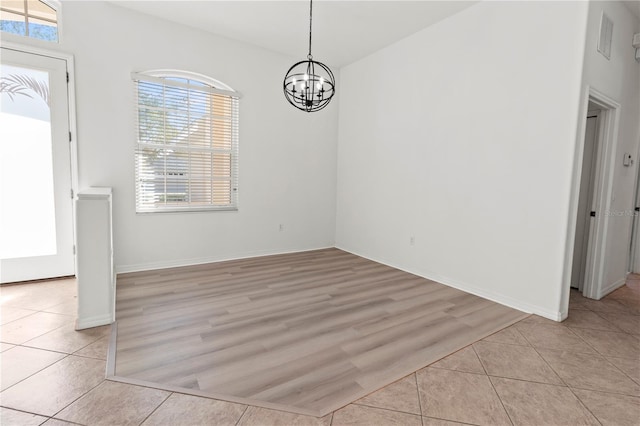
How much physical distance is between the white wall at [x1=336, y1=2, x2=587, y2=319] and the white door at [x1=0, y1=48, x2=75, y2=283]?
394 centimetres

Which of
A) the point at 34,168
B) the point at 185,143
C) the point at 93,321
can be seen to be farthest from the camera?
the point at 185,143

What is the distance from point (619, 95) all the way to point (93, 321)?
17.7ft

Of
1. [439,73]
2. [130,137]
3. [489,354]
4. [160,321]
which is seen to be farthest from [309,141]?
[489,354]

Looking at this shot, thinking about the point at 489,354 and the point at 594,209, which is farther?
the point at 594,209

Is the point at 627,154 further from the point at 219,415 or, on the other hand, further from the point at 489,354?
the point at 219,415

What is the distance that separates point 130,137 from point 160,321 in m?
2.42

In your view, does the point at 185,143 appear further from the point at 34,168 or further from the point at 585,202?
the point at 585,202

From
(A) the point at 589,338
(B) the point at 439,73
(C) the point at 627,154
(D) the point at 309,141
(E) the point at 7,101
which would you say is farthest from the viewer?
(D) the point at 309,141

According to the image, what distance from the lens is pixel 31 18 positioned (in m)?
3.37

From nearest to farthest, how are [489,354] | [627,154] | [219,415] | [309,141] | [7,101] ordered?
[219,415], [489,354], [7,101], [627,154], [309,141]

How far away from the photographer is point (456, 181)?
3.76 m

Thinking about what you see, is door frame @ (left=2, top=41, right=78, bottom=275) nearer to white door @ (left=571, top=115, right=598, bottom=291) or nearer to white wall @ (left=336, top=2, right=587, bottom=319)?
white wall @ (left=336, top=2, right=587, bottom=319)

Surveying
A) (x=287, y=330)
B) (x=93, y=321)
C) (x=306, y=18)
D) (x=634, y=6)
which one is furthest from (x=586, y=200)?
(x=93, y=321)

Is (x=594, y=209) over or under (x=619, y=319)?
over
